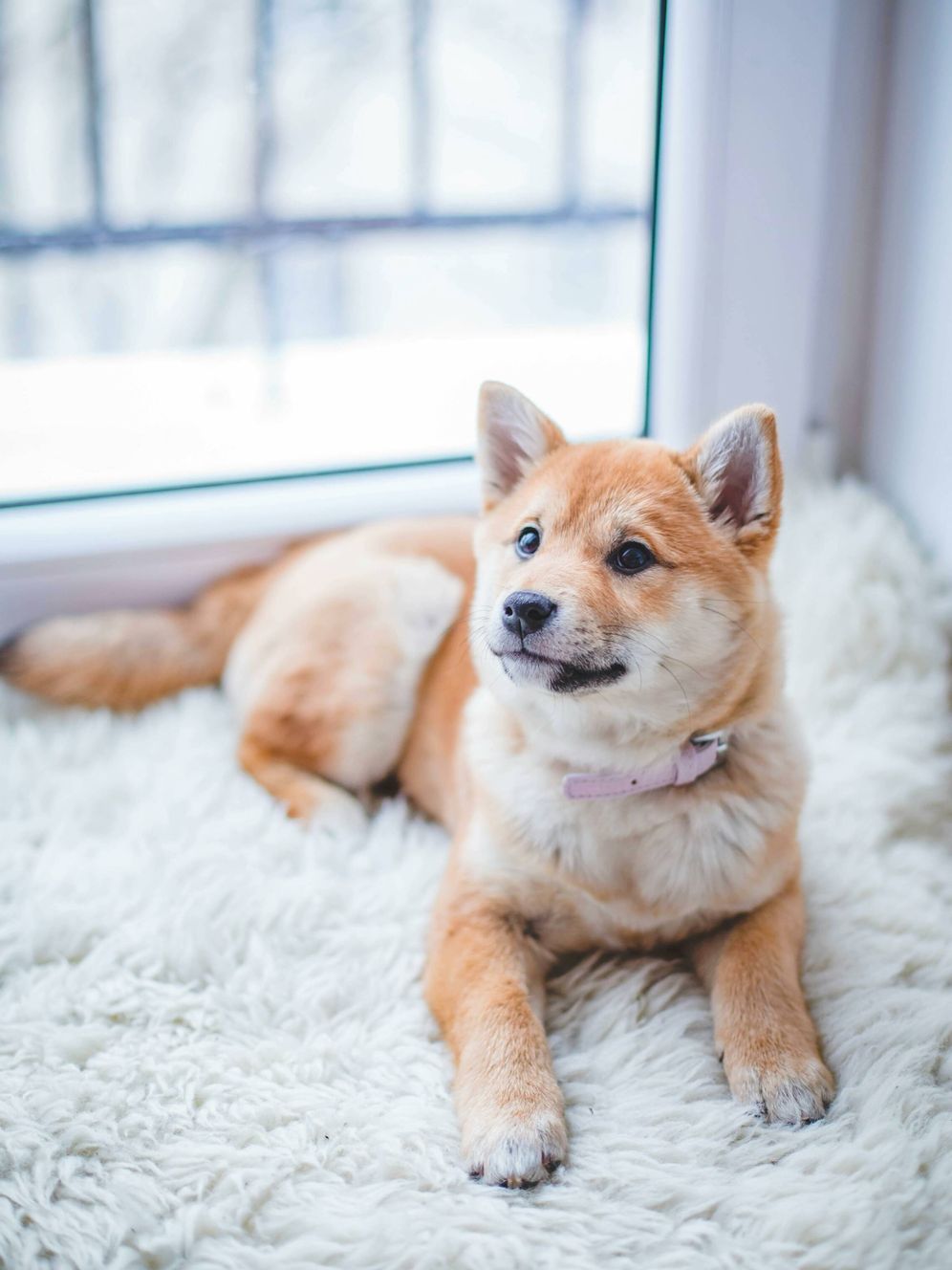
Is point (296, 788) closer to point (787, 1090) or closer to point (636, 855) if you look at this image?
point (636, 855)

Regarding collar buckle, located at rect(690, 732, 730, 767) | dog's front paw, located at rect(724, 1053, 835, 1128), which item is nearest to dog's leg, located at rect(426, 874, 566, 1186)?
dog's front paw, located at rect(724, 1053, 835, 1128)

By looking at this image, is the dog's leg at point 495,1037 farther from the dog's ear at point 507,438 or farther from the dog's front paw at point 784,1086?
the dog's ear at point 507,438

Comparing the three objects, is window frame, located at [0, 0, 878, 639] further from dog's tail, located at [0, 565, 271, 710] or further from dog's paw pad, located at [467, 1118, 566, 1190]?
dog's paw pad, located at [467, 1118, 566, 1190]

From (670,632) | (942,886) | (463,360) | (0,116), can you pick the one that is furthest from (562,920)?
(0,116)

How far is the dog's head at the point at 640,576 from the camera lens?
3.32 ft

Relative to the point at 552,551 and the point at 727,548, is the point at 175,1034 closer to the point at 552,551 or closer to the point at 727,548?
the point at 552,551

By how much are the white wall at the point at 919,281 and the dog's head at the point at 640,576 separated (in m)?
0.69

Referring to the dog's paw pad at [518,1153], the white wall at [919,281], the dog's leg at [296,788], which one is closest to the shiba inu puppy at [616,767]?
the dog's paw pad at [518,1153]

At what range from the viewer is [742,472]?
1096 millimetres

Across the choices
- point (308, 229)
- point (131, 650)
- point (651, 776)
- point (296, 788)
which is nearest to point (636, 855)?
point (651, 776)

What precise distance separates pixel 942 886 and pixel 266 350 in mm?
1362

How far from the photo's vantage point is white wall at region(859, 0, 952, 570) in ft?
5.11

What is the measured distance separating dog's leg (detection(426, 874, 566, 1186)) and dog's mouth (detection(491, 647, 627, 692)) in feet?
0.96

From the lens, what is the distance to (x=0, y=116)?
1572 mm
